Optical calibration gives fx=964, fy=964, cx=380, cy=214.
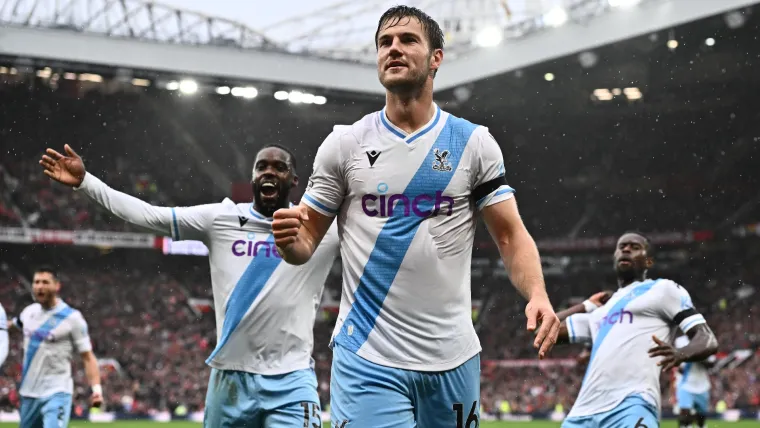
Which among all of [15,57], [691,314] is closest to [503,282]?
[15,57]

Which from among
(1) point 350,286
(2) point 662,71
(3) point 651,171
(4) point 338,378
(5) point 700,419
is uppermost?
(2) point 662,71

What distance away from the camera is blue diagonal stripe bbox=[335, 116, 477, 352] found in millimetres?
3900

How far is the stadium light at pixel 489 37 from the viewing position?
3017cm

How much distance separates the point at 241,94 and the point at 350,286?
31620 millimetres

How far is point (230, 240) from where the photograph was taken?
655cm

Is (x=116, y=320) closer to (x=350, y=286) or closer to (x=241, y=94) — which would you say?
(x=241, y=94)

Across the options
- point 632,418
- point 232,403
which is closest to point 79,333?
point 232,403

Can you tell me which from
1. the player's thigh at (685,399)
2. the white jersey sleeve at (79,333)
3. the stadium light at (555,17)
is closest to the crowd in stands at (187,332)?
the stadium light at (555,17)

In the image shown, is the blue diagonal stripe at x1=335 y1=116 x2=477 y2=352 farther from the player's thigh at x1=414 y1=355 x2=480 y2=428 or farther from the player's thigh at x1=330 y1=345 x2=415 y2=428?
the player's thigh at x1=414 y1=355 x2=480 y2=428

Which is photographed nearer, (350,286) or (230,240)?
(350,286)

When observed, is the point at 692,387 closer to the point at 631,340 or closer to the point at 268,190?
the point at 631,340

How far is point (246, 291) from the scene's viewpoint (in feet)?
20.8

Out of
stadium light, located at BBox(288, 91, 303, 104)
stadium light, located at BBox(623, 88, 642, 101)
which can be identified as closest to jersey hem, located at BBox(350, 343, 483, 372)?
stadium light, located at BBox(288, 91, 303, 104)

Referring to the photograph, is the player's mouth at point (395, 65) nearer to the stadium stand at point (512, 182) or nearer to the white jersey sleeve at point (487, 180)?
the white jersey sleeve at point (487, 180)
